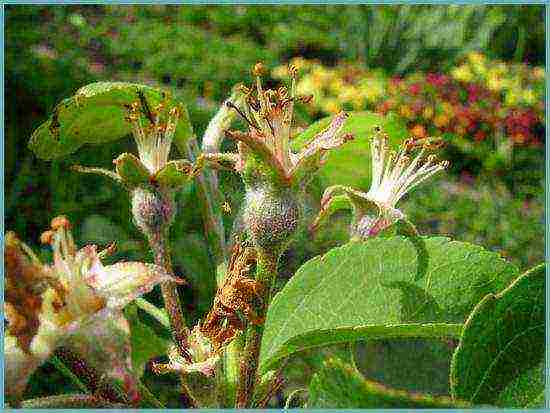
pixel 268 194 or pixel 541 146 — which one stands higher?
pixel 268 194

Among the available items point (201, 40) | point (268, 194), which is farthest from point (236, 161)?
point (201, 40)

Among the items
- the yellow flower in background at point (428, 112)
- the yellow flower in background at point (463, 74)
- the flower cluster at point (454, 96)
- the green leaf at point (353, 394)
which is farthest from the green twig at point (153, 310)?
the yellow flower in background at point (463, 74)

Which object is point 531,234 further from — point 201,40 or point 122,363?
point 122,363

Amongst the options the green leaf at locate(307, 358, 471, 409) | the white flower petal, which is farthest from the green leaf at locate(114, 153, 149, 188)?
the green leaf at locate(307, 358, 471, 409)

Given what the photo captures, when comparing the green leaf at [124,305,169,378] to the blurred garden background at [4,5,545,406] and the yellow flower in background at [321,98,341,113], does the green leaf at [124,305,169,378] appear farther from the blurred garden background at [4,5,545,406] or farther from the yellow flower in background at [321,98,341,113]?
the yellow flower in background at [321,98,341,113]

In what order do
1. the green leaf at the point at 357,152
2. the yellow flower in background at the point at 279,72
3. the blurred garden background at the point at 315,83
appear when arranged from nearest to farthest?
the green leaf at the point at 357,152 < the blurred garden background at the point at 315,83 < the yellow flower in background at the point at 279,72

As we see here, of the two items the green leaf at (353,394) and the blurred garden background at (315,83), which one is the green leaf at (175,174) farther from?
the blurred garden background at (315,83)
